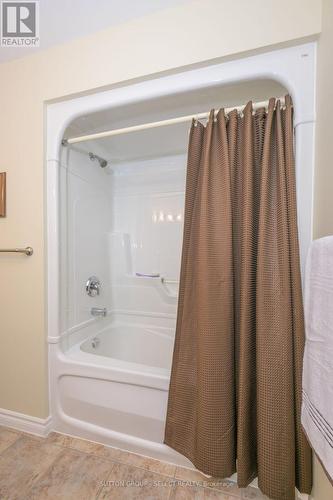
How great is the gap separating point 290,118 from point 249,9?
55cm

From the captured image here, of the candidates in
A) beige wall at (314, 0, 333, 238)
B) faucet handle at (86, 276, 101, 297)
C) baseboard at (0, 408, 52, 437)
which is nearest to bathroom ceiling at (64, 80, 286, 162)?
beige wall at (314, 0, 333, 238)

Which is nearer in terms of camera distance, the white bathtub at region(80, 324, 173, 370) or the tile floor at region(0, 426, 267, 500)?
the tile floor at region(0, 426, 267, 500)

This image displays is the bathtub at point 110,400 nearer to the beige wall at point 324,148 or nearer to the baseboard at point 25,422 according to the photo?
the baseboard at point 25,422

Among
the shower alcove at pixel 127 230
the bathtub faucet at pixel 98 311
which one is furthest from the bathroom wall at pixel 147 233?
the bathtub faucet at pixel 98 311

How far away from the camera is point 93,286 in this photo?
1911 millimetres

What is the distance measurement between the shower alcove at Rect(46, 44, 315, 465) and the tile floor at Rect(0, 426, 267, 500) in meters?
0.07

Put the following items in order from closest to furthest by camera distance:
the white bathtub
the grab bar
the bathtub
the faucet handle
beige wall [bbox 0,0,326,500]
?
1. beige wall [bbox 0,0,326,500]
2. the bathtub
3. the grab bar
4. the faucet handle
5. the white bathtub

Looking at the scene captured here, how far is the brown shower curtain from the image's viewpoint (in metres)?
0.92

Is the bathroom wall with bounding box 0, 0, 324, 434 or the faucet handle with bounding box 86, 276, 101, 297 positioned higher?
the bathroom wall with bounding box 0, 0, 324, 434

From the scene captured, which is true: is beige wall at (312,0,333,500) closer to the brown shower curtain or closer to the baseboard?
the brown shower curtain

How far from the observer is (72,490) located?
1079 millimetres

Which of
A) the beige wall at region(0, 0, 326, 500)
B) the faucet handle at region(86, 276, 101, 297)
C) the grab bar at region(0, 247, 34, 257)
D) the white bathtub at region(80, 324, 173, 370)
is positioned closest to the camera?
the beige wall at region(0, 0, 326, 500)

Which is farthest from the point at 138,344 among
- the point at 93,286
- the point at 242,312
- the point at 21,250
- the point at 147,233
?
the point at 242,312

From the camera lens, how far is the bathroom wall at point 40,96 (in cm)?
110
